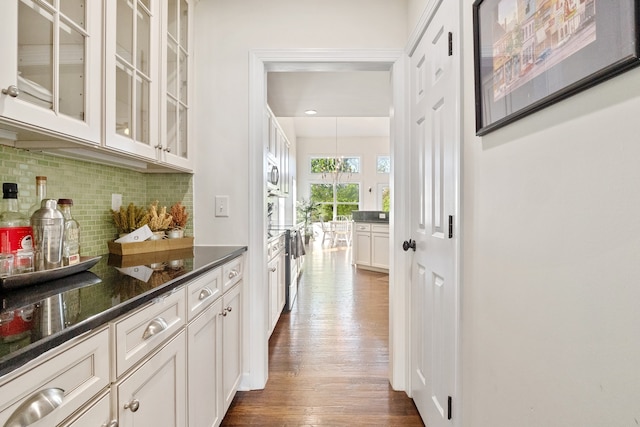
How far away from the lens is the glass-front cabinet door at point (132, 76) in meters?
1.27

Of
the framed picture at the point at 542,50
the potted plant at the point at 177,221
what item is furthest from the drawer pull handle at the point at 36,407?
the potted plant at the point at 177,221

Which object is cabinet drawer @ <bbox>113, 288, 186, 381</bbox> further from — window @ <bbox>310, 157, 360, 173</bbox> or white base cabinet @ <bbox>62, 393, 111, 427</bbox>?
window @ <bbox>310, 157, 360, 173</bbox>

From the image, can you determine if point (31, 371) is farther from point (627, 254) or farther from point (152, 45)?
point (152, 45)

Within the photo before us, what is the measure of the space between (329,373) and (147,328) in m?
1.60

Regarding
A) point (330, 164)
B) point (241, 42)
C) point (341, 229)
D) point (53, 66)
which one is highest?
point (330, 164)

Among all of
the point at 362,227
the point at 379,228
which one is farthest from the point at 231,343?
the point at 362,227

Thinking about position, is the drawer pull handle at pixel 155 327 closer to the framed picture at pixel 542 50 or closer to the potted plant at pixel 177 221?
the potted plant at pixel 177 221

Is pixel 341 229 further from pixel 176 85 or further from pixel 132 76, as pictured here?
pixel 132 76

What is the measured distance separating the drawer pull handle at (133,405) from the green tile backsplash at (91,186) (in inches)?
35.1

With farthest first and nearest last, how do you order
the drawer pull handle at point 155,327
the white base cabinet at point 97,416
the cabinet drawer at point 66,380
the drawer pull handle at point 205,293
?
the drawer pull handle at point 205,293 < the drawer pull handle at point 155,327 < the white base cabinet at point 97,416 < the cabinet drawer at point 66,380

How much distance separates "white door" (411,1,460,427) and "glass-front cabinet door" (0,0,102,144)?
1.35 metres

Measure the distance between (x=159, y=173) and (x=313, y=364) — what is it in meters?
1.66

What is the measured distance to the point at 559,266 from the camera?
0.78 m

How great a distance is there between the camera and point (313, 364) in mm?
2404
